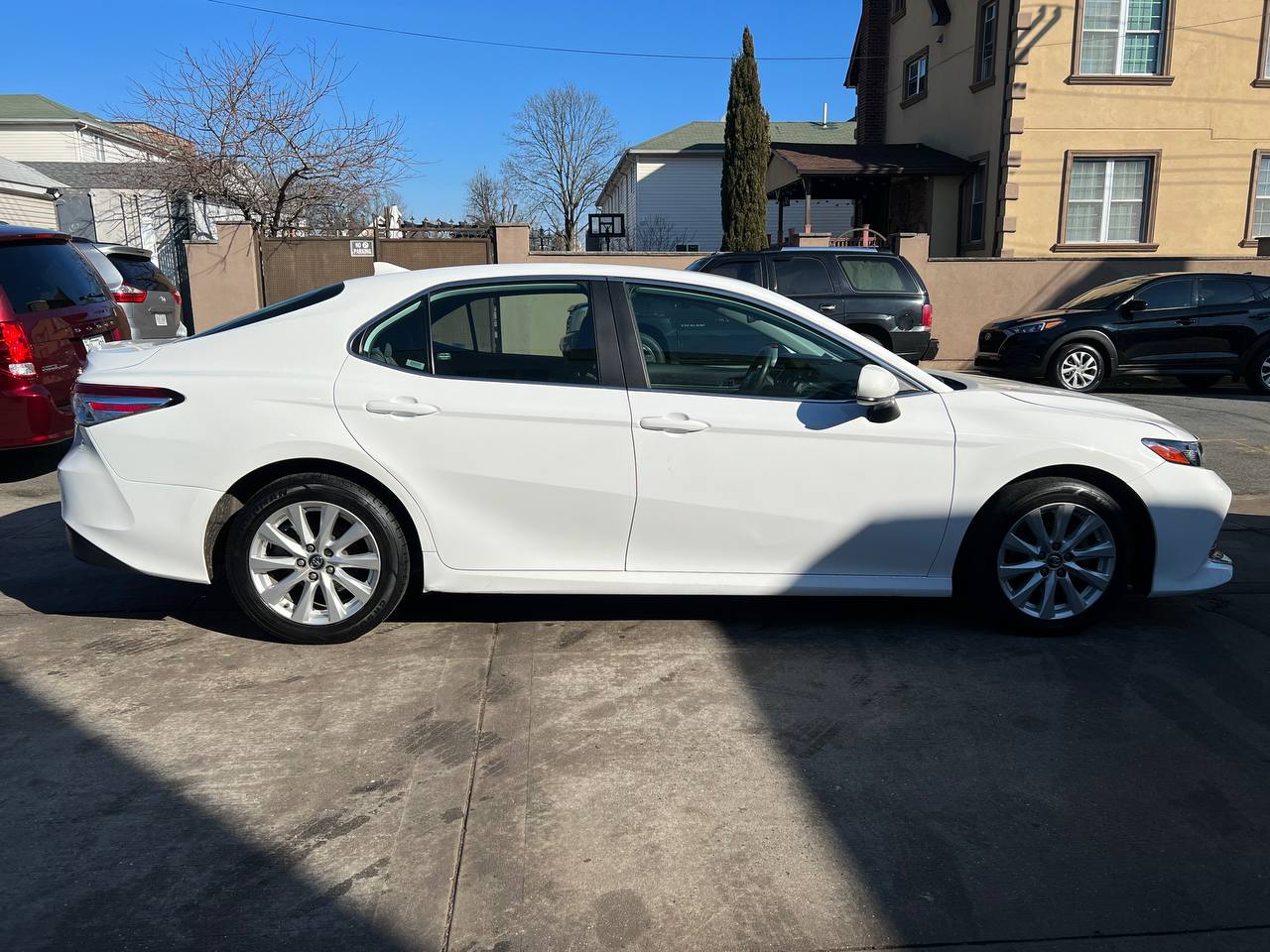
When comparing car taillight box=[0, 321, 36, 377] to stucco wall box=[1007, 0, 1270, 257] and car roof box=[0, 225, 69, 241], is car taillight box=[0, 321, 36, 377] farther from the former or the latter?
stucco wall box=[1007, 0, 1270, 257]

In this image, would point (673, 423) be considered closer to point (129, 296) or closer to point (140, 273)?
point (129, 296)

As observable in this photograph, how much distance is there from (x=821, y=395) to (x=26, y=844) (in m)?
3.23

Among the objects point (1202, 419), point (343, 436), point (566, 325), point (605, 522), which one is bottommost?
point (1202, 419)

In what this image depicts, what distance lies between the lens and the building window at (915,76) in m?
22.9

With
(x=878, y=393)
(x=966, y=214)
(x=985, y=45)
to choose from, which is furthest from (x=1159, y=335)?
(x=878, y=393)

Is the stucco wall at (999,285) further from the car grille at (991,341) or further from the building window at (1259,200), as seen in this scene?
the building window at (1259,200)

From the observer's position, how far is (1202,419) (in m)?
10.6

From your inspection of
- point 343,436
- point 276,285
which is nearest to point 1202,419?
point 343,436

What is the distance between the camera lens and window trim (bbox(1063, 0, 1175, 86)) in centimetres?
1795

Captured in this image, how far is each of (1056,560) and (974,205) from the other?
58.6 feet

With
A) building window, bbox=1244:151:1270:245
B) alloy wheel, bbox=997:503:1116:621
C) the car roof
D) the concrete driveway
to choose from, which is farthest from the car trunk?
building window, bbox=1244:151:1270:245

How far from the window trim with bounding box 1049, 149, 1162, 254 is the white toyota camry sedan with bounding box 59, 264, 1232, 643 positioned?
16432 mm

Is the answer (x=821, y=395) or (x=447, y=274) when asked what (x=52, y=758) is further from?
(x=821, y=395)

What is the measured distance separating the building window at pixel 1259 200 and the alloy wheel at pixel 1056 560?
18055mm
